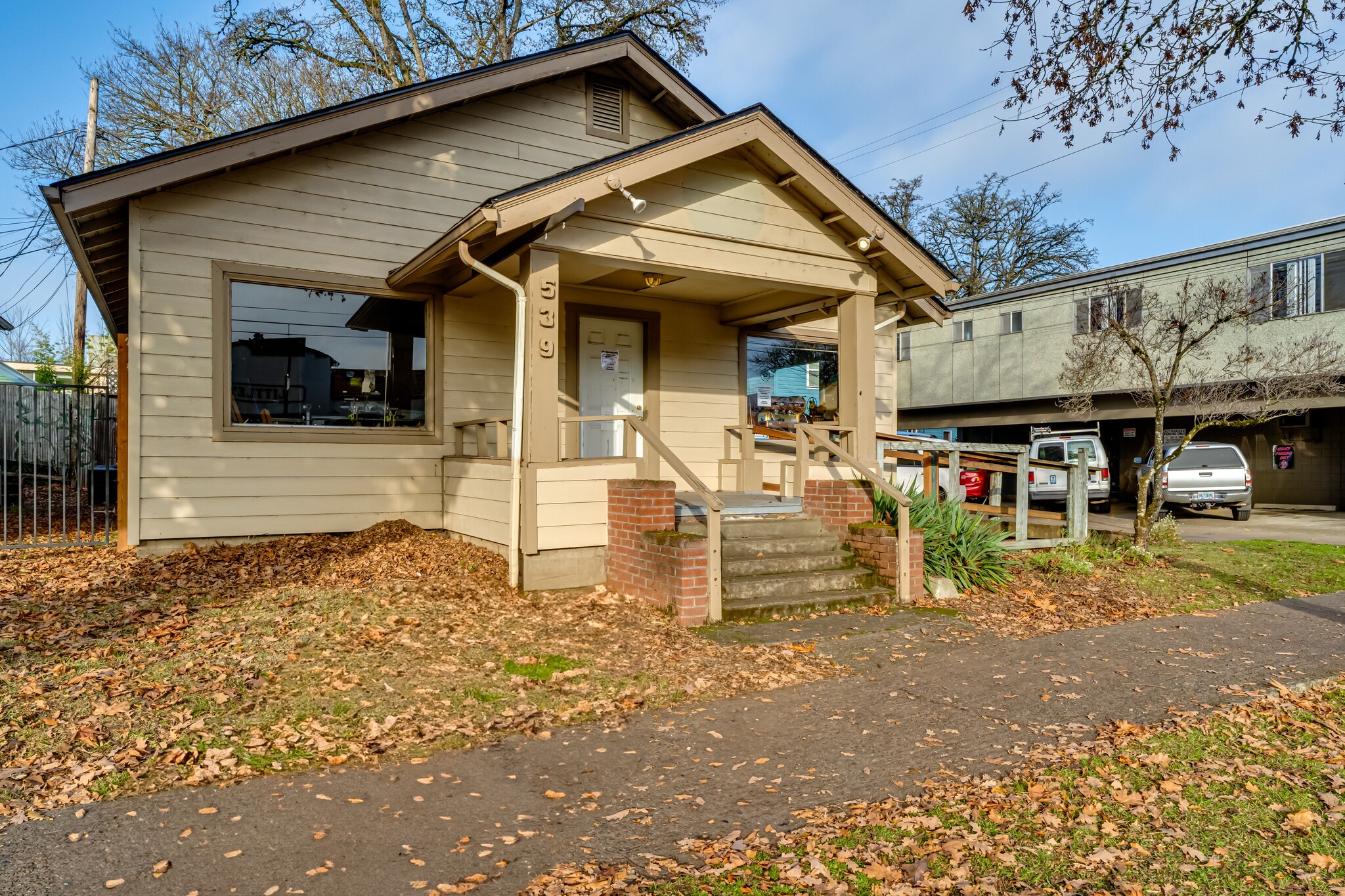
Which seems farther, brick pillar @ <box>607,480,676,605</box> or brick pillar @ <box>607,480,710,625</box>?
brick pillar @ <box>607,480,676,605</box>

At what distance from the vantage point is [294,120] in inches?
360

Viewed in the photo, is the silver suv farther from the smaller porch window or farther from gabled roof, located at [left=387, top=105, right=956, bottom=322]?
gabled roof, located at [left=387, top=105, right=956, bottom=322]

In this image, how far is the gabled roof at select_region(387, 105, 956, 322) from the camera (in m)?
7.72

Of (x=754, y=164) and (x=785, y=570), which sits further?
(x=754, y=164)

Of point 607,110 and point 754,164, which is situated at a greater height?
point 607,110

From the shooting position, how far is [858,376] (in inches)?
395

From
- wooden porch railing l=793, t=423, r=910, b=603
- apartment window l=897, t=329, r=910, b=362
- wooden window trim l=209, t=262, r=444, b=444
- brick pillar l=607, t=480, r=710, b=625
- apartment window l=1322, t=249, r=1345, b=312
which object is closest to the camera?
brick pillar l=607, t=480, r=710, b=625

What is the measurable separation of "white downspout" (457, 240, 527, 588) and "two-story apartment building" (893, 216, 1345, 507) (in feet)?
35.8

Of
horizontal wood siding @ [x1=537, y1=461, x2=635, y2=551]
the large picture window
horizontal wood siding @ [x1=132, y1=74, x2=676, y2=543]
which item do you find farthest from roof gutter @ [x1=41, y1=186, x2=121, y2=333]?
horizontal wood siding @ [x1=537, y1=461, x2=635, y2=551]

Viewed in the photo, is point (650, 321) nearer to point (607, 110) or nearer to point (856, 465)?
point (607, 110)

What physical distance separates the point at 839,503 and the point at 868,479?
0.45 metres

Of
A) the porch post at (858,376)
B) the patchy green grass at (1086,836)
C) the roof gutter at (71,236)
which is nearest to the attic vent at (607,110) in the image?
the porch post at (858,376)

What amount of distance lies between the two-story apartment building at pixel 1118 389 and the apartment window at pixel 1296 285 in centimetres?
2

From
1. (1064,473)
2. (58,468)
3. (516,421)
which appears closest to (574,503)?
(516,421)
